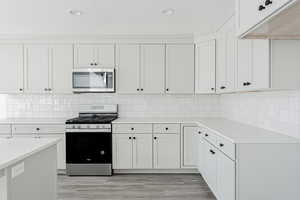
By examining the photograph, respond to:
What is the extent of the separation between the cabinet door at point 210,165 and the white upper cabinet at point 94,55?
2057mm

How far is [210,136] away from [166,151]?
1186 mm

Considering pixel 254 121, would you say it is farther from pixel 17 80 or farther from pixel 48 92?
pixel 17 80

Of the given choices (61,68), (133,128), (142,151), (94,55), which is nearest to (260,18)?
(133,128)

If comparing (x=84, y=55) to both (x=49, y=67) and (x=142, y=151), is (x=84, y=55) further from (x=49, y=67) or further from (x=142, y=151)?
(x=142, y=151)

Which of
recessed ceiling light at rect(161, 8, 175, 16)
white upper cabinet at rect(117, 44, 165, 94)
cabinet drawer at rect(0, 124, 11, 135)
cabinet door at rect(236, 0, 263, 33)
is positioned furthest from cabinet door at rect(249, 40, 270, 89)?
cabinet drawer at rect(0, 124, 11, 135)

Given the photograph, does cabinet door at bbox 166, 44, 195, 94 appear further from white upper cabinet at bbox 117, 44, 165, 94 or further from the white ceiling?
the white ceiling

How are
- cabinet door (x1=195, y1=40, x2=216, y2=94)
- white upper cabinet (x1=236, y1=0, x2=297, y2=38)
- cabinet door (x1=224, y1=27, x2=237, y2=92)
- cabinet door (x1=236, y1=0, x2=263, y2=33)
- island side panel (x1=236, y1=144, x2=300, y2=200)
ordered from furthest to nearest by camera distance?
cabinet door (x1=195, y1=40, x2=216, y2=94), cabinet door (x1=224, y1=27, x2=237, y2=92), island side panel (x1=236, y1=144, x2=300, y2=200), cabinet door (x1=236, y1=0, x2=263, y2=33), white upper cabinet (x1=236, y1=0, x2=297, y2=38)

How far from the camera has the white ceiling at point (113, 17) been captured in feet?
9.73

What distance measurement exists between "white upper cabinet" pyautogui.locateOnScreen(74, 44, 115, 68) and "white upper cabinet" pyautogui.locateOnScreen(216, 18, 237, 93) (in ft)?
5.59

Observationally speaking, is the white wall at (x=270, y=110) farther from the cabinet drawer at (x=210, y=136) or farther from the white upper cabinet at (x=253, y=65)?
the cabinet drawer at (x=210, y=136)

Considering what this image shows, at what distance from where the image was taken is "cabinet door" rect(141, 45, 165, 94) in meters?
4.32

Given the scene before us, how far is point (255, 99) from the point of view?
10.4ft

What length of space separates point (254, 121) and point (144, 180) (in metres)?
1.77

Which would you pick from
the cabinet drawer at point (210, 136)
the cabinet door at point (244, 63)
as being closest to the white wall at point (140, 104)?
the cabinet drawer at point (210, 136)
